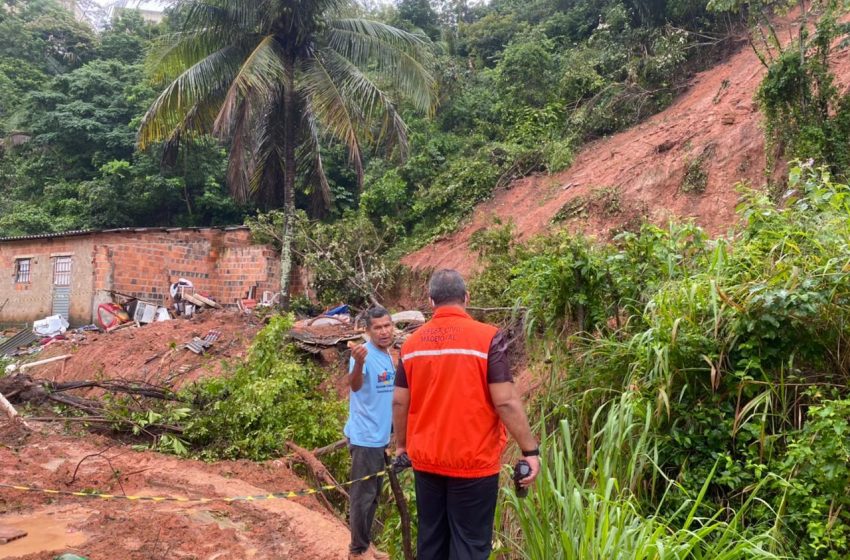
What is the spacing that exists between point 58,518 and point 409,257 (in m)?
11.4

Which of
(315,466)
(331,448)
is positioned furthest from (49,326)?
(331,448)

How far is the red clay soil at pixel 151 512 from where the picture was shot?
4676 millimetres

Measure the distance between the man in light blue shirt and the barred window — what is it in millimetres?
17588

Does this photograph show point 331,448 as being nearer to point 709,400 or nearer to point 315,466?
point 315,466

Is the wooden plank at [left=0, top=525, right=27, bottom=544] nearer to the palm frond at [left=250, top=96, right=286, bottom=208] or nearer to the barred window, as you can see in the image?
the palm frond at [left=250, top=96, right=286, bottom=208]

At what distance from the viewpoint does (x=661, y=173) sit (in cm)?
1246

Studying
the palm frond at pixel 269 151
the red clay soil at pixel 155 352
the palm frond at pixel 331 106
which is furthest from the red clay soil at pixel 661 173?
the red clay soil at pixel 155 352

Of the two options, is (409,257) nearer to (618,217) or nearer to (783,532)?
(618,217)

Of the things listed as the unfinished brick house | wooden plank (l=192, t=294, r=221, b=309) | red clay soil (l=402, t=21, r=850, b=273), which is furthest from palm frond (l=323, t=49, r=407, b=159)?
wooden plank (l=192, t=294, r=221, b=309)

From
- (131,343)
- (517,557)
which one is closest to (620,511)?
(517,557)

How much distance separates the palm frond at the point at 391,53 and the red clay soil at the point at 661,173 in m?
3.09

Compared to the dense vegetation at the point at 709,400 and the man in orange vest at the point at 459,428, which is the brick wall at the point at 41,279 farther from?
the man in orange vest at the point at 459,428

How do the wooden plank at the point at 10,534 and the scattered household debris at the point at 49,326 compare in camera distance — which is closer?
the wooden plank at the point at 10,534

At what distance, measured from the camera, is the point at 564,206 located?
517 inches
